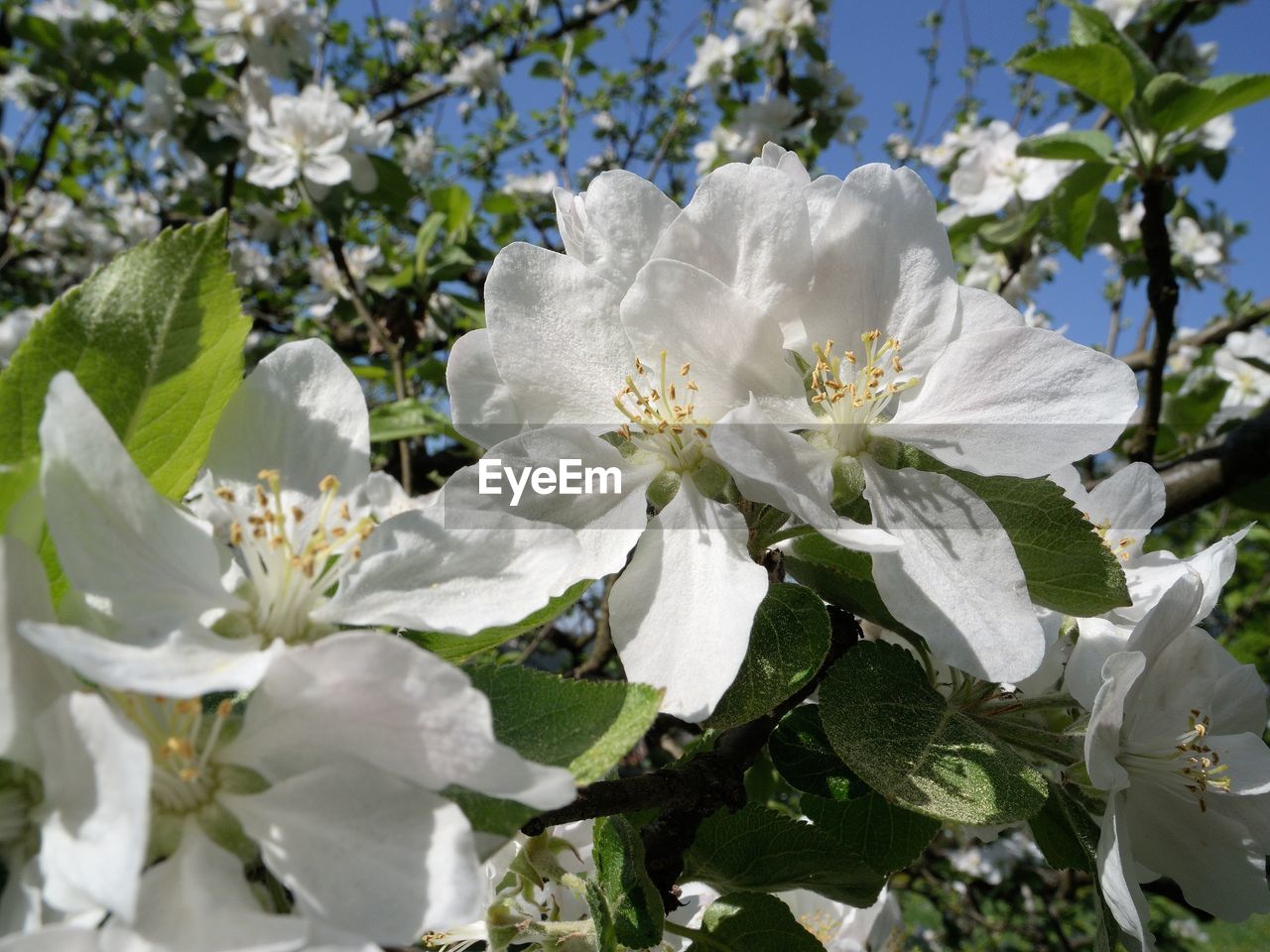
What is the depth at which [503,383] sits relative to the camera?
0.93m

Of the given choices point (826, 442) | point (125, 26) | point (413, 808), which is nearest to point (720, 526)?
point (826, 442)

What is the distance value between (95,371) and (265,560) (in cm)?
19

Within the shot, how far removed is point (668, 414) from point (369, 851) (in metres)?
0.49

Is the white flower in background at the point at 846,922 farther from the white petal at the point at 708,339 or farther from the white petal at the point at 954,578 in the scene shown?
the white petal at the point at 708,339

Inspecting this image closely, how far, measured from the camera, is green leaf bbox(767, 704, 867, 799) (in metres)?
1.03

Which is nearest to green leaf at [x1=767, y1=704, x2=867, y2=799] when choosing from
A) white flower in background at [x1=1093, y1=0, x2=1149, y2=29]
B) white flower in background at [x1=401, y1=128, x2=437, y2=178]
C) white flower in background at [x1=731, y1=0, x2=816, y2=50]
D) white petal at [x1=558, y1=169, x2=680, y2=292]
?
white petal at [x1=558, y1=169, x2=680, y2=292]

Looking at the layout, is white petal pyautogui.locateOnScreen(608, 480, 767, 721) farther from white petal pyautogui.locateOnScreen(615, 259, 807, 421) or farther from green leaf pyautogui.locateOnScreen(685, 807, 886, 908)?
green leaf pyautogui.locateOnScreen(685, 807, 886, 908)

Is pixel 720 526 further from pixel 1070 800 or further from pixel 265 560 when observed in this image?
pixel 1070 800

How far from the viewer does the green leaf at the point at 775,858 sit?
1.05 metres

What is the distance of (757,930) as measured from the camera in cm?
104

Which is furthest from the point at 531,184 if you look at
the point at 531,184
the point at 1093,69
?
the point at 1093,69

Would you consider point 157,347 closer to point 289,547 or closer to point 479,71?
point 289,547

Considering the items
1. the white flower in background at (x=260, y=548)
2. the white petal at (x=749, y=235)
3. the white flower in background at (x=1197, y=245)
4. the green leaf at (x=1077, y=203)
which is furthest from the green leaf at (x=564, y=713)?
the white flower in background at (x=1197, y=245)

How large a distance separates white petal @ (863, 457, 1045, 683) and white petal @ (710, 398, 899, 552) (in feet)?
0.22
